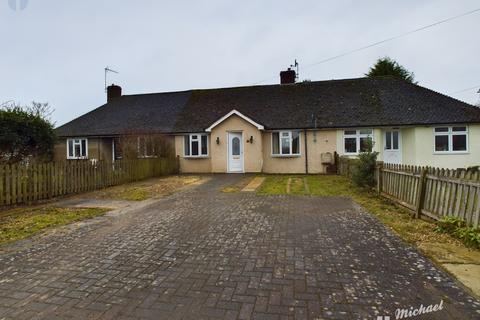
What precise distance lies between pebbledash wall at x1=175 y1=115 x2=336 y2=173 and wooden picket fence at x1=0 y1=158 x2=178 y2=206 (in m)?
5.79

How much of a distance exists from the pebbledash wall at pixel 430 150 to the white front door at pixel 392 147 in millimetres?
449

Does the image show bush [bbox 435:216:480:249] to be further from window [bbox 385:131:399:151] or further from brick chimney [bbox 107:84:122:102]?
brick chimney [bbox 107:84:122:102]

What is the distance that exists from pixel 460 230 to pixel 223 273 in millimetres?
4565

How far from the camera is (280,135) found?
20.0 m

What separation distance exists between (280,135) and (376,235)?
14499mm

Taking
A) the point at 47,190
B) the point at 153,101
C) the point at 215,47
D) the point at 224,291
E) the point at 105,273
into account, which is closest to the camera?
the point at 224,291

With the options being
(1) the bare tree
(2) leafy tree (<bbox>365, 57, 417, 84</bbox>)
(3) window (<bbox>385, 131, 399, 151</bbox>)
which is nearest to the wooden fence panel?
(3) window (<bbox>385, 131, 399, 151</bbox>)

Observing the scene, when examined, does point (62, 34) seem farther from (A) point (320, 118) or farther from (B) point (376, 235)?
(B) point (376, 235)

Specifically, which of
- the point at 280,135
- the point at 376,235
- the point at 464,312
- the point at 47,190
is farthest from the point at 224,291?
the point at 280,135

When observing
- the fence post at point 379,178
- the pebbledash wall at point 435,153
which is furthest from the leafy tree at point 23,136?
the pebbledash wall at point 435,153

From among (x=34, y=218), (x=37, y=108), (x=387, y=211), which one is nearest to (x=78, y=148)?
(x=37, y=108)

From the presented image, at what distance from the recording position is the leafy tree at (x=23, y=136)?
1041cm

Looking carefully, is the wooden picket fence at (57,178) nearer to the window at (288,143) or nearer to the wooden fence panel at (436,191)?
the window at (288,143)

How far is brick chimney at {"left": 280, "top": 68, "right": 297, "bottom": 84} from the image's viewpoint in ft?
84.3
